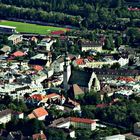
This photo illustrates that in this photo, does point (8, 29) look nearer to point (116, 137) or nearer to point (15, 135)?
point (15, 135)

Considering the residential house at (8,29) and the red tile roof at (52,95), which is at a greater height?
the red tile roof at (52,95)

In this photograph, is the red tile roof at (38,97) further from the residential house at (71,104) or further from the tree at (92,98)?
the tree at (92,98)

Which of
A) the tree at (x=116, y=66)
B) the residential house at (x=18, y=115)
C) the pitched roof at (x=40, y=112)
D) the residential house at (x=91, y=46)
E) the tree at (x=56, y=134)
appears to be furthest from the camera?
the residential house at (x=91, y=46)

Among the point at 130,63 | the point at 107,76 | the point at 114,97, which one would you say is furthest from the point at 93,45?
the point at 114,97

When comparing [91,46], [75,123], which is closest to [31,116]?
[75,123]

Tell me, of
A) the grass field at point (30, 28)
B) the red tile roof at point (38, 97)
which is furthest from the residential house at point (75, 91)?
the grass field at point (30, 28)

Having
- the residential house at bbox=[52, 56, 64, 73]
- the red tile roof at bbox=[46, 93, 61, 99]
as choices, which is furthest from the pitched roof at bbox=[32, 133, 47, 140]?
the residential house at bbox=[52, 56, 64, 73]

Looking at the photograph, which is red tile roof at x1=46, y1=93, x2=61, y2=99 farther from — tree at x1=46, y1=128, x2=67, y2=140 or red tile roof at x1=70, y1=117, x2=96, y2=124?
tree at x1=46, y1=128, x2=67, y2=140

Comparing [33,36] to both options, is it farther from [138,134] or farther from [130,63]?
[138,134]

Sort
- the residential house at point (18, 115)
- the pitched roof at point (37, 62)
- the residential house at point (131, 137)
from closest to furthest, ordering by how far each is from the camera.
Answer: the residential house at point (131, 137) → the residential house at point (18, 115) → the pitched roof at point (37, 62)
